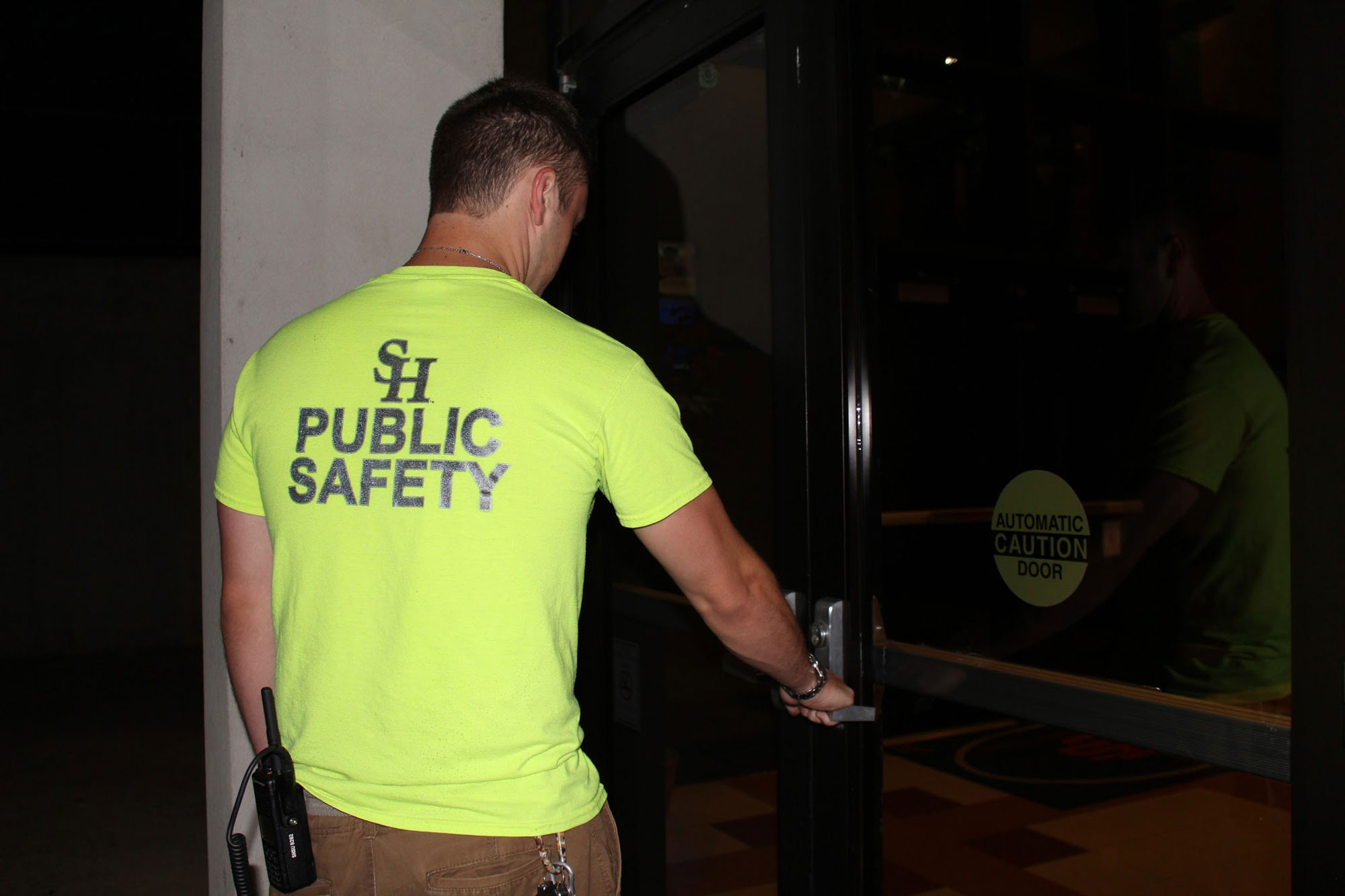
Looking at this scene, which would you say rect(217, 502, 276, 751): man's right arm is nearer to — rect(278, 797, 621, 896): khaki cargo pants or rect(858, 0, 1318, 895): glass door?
rect(278, 797, 621, 896): khaki cargo pants

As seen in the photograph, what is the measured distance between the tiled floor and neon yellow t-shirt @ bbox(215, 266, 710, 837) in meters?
0.65

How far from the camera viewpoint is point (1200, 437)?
1.20 m

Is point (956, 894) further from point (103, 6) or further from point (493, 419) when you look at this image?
point (103, 6)

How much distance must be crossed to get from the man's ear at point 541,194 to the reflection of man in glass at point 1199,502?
76 centimetres

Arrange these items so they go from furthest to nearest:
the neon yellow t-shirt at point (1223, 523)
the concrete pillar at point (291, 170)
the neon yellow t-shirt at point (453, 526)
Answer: the concrete pillar at point (291, 170) → the neon yellow t-shirt at point (453, 526) → the neon yellow t-shirt at point (1223, 523)

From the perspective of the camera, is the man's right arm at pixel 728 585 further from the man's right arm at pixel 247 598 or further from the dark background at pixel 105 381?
the dark background at pixel 105 381

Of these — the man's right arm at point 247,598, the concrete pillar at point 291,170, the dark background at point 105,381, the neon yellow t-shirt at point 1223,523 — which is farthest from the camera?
the dark background at point 105,381

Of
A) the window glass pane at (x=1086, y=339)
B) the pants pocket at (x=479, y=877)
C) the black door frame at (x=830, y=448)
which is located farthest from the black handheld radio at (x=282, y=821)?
the window glass pane at (x=1086, y=339)

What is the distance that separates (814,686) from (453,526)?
23.2 inches

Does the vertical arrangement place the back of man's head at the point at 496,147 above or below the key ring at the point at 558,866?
above

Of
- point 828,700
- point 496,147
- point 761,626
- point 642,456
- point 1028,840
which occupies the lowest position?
point 1028,840

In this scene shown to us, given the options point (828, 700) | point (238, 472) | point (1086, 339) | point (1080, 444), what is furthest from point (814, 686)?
point (238, 472)

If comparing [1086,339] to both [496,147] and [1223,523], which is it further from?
[496,147]

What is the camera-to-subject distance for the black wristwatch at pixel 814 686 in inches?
59.2
